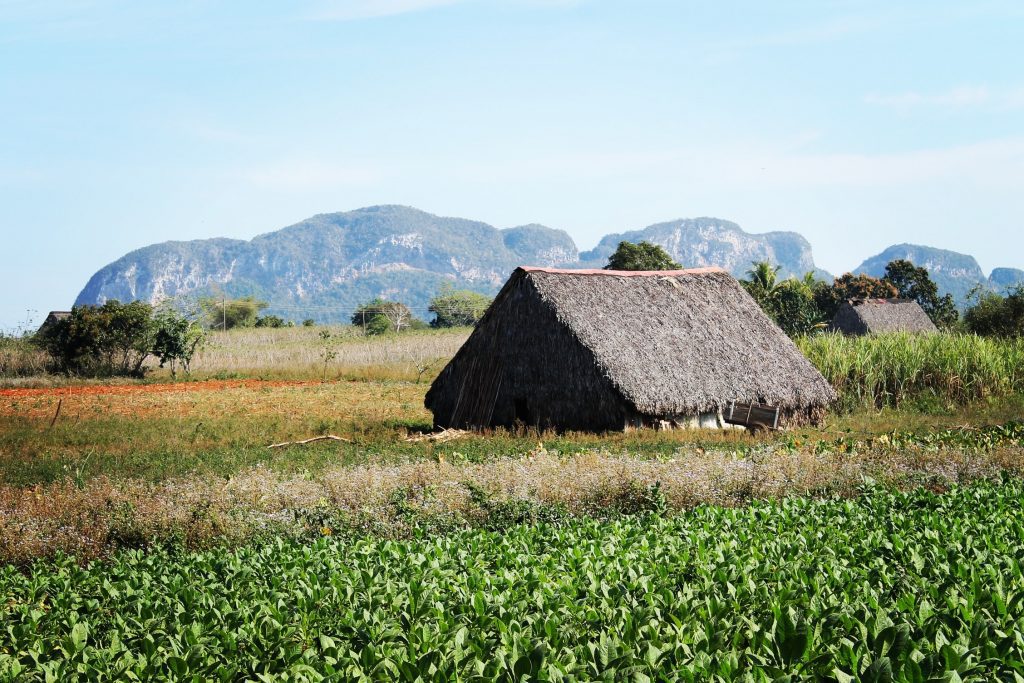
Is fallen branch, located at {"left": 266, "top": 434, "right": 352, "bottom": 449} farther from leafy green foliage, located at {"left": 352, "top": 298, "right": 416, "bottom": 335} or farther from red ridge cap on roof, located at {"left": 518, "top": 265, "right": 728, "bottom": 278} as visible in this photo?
leafy green foliage, located at {"left": 352, "top": 298, "right": 416, "bottom": 335}

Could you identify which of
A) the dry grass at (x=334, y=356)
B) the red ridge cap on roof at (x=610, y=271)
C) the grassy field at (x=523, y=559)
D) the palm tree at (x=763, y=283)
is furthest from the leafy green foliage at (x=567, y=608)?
the palm tree at (x=763, y=283)

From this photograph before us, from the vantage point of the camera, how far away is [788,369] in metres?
18.5

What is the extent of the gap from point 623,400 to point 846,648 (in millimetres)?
12069

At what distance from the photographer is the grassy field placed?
13.2 feet

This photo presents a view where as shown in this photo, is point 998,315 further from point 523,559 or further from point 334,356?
point 523,559

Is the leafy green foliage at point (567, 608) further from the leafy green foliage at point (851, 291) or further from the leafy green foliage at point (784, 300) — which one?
the leafy green foliage at point (851, 291)

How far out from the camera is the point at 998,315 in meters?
34.3

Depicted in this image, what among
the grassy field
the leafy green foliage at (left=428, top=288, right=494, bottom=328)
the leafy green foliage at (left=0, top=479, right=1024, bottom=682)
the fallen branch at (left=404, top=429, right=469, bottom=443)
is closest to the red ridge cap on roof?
the fallen branch at (left=404, top=429, right=469, bottom=443)

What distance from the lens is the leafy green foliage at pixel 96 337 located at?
109ft

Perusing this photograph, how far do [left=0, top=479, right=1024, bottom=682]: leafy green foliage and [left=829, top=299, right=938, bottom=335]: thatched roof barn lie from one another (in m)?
42.2

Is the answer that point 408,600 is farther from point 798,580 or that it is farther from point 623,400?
point 623,400

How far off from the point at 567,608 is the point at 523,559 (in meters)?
1.06

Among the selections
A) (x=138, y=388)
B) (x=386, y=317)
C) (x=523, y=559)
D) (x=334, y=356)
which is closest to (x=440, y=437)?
(x=523, y=559)

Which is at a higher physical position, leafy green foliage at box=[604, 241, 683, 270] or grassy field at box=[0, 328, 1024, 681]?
leafy green foliage at box=[604, 241, 683, 270]
